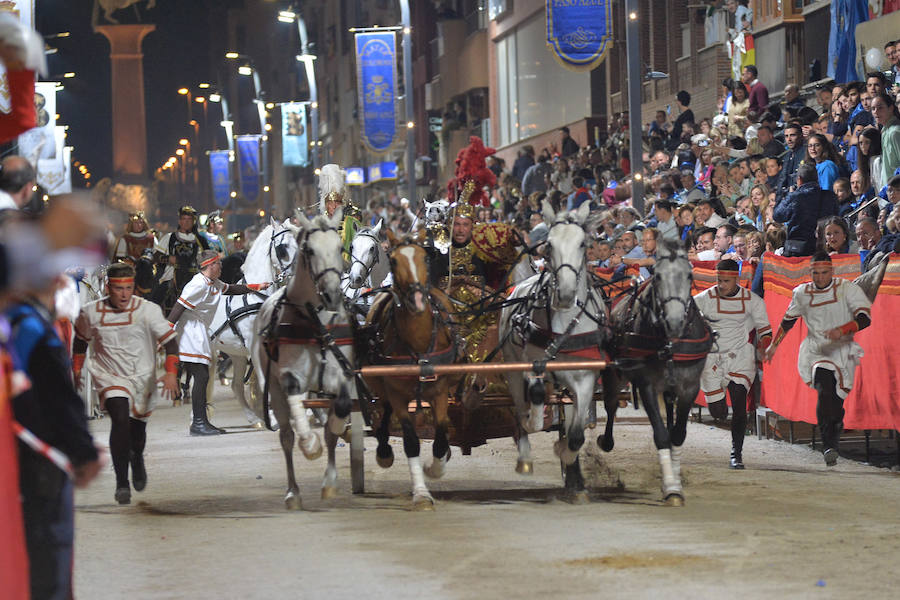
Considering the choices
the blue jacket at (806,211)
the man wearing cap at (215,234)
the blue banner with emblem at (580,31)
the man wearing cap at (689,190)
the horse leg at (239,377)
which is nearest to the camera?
the blue jacket at (806,211)

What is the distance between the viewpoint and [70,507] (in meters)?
6.57

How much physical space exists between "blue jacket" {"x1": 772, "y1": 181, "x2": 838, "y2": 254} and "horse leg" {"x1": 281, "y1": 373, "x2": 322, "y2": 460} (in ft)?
26.9

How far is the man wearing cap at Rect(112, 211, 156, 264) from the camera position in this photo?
22484 millimetres

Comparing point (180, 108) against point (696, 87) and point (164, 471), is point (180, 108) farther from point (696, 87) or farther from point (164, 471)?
point (164, 471)

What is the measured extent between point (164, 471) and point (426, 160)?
43.6 m

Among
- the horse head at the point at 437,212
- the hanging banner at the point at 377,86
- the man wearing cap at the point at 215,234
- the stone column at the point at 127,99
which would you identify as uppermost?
the stone column at the point at 127,99

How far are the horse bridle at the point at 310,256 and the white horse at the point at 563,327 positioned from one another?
1.57 metres

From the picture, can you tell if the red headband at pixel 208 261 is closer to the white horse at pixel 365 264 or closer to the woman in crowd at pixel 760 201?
the white horse at pixel 365 264

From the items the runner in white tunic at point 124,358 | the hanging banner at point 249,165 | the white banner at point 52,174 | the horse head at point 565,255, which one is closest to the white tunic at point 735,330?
the horse head at point 565,255

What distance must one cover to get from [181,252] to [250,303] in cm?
501

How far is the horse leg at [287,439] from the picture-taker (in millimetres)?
12242

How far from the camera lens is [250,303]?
17.9 meters

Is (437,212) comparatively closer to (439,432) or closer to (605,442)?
(605,442)

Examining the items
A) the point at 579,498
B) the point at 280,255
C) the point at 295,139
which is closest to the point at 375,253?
the point at 280,255
